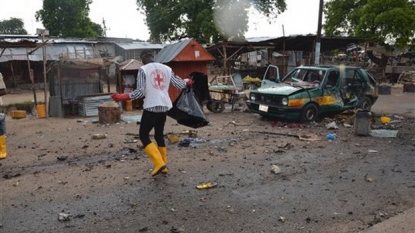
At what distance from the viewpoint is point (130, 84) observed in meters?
14.1

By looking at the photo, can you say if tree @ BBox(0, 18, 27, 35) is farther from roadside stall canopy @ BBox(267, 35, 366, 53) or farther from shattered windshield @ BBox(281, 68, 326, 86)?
shattered windshield @ BBox(281, 68, 326, 86)

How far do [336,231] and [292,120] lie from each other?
629 cm

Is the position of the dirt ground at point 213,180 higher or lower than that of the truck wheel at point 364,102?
lower

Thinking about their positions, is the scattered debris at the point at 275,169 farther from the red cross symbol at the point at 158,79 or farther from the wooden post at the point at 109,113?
the wooden post at the point at 109,113

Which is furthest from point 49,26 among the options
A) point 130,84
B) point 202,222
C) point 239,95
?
point 202,222

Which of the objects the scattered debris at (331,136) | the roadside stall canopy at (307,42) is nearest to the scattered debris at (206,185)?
the scattered debris at (331,136)

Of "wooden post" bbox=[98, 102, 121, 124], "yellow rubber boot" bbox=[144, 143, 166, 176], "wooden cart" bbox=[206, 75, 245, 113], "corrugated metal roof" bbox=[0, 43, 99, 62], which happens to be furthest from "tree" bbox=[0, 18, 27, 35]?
"yellow rubber boot" bbox=[144, 143, 166, 176]

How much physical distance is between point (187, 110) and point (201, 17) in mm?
27576

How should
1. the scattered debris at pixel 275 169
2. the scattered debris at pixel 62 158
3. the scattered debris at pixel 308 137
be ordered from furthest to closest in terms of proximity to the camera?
the scattered debris at pixel 308 137
the scattered debris at pixel 62 158
the scattered debris at pixel 275 169

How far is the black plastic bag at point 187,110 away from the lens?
19.3 feet

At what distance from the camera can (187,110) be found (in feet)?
19.3

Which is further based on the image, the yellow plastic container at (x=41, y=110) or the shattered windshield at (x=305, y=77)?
the yellow plastic container at (x=41, y=110)

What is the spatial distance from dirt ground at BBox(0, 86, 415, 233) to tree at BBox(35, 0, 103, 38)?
111ft

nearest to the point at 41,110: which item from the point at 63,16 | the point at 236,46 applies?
the point at 236,46
